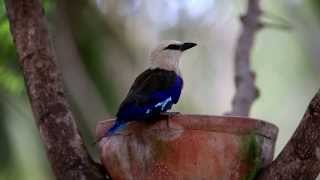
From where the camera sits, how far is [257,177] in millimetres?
2805

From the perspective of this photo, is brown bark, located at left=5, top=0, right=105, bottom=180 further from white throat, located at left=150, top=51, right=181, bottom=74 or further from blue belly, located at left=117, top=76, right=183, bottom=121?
white throat, located at left=150, top=51, right=181, bottom=74

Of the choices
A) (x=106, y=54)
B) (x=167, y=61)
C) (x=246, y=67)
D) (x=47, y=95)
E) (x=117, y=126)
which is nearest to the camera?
(x=117, y=126)

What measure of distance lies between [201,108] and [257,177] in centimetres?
465

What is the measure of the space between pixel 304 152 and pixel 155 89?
597 millimetres

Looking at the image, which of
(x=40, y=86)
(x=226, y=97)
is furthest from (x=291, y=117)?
(x=40, y=86)

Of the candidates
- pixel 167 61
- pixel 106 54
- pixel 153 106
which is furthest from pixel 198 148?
pixel 106 54

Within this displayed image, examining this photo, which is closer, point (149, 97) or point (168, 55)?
point (149, 97)

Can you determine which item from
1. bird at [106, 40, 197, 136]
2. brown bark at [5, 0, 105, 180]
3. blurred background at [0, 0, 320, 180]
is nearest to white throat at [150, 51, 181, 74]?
bird at [106, 40, 197, 136]

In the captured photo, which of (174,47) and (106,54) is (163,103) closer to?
(174,47)

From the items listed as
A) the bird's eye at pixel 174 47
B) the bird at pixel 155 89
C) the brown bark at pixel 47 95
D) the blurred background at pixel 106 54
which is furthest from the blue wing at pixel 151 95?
the blurred background at pixel 106 54

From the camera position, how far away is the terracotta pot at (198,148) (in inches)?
108

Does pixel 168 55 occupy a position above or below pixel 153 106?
above

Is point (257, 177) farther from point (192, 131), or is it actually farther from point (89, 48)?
point (89, 48)

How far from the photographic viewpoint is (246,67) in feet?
15.3
